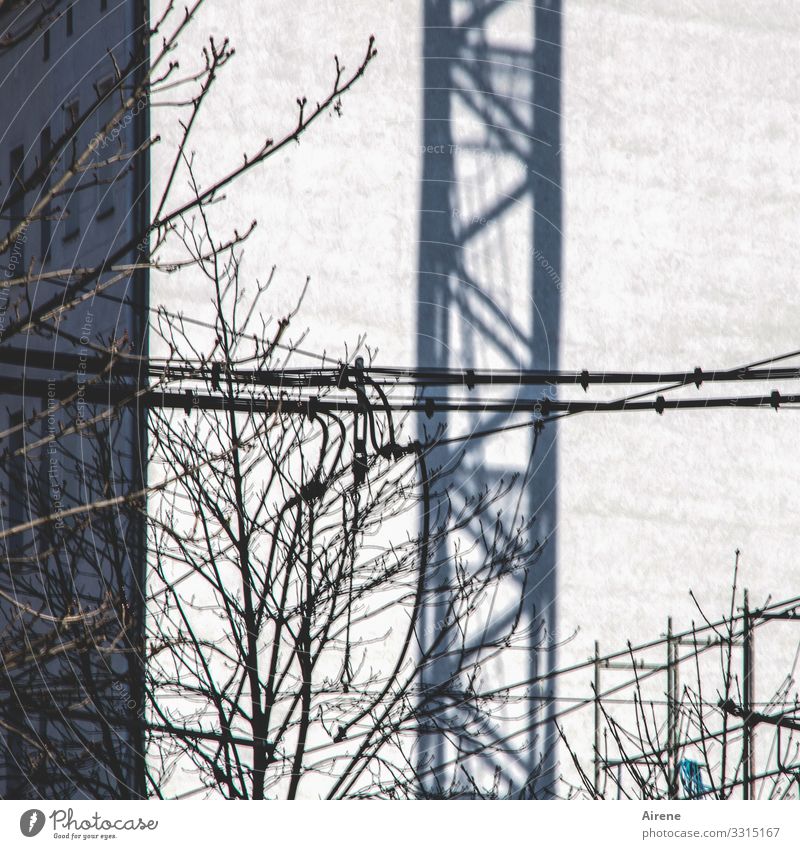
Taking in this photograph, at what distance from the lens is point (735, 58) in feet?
15.3

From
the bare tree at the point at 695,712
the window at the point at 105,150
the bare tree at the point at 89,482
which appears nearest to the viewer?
the bare tree at the point at 89,482

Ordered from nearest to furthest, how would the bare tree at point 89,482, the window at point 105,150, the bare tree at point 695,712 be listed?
the bare tree at point 89,482 → the window at point 105,150 → the bare tree at point 695,712

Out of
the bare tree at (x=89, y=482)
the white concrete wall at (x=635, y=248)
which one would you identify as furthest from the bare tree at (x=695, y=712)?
the bare tree at (x=89, y=482)

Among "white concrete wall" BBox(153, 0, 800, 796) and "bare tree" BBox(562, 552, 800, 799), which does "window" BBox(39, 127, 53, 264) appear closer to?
"white concrete wall" BBox(153, 0, 800, 796)

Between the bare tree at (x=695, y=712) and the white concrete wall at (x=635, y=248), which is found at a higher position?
the white concrete wall at (x=635, y=248)

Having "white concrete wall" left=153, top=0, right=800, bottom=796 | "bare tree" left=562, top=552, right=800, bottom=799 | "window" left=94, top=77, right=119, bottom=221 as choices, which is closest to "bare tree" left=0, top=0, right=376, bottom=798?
"window" left=94, top=77, right=119, bottom=221

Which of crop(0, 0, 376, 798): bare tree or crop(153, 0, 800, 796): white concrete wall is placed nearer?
crop(0, 0, 376, 798): bare tree

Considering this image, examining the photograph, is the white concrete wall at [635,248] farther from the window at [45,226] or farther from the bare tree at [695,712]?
the window at [45,226]

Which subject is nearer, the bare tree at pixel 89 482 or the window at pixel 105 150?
the bare tree at pixel 89 482

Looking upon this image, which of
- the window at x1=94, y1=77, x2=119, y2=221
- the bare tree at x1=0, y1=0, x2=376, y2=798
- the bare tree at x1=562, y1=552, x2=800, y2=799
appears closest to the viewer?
the bare tree at x1=0, y1=0, x2=376, y2=798

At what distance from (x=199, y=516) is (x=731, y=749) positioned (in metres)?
2.41

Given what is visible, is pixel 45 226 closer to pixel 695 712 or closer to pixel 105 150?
pixel 105 150

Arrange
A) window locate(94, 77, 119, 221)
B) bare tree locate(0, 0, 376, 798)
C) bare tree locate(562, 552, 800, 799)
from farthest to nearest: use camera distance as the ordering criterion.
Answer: bare tree locate(562, 552, 800, 799) → window locate(94, 77, 119, 221) → bare tree locate(0, 0, 376, 798)

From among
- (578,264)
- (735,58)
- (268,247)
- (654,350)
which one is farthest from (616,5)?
(268,247)
